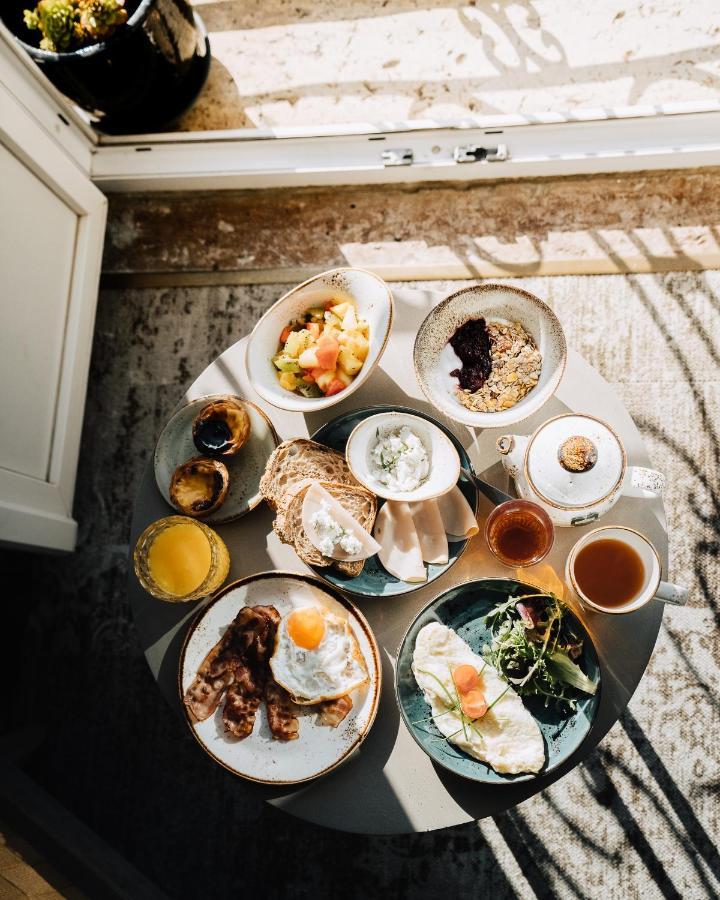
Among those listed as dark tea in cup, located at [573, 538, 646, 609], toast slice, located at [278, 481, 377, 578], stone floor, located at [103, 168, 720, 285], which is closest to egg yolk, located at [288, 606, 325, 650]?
toast slice, located at [278, 481, 377, 578]

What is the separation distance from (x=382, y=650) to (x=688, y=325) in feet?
4.76

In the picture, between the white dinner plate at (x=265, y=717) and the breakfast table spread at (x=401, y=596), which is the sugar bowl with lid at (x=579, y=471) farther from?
the white dinner plate at (x=265, y=717)

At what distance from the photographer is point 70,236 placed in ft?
7.21

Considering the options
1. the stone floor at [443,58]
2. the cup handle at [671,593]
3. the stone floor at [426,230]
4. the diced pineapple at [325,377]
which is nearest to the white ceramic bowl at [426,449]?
the diced pineapple at [325,377]

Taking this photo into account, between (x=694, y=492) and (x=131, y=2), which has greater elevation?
(x=131, y=2)

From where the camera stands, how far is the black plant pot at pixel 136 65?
1987 millimetres

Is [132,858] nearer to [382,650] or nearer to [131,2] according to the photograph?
[382,650]

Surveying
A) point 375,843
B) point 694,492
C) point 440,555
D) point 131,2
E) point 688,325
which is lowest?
point 375,843

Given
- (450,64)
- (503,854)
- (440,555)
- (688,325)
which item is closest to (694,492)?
(688,325)

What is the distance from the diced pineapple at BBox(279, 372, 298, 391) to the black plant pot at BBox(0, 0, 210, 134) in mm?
1181

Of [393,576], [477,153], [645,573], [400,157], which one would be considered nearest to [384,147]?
[400,157]

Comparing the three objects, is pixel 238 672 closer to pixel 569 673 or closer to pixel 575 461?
pixel 569 673

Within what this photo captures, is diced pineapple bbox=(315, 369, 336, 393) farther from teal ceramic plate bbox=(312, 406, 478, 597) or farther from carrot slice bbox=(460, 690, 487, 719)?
carrot slice bbox=(460, 690, 487, 719)

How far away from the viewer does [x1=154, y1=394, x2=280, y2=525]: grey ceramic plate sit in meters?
1.60
